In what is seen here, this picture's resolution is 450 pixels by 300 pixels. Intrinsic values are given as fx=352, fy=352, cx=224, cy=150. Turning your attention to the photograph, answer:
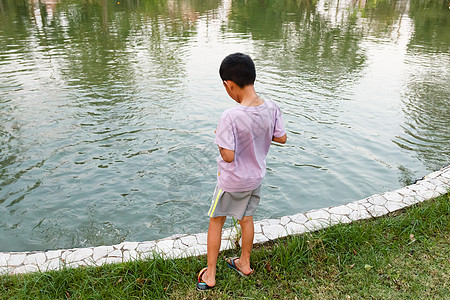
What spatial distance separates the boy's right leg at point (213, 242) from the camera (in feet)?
8.43

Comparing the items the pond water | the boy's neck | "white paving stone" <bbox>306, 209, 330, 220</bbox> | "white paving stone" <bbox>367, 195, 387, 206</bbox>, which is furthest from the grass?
the boy's neck

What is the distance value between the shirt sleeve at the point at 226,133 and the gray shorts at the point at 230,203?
1.28 ft

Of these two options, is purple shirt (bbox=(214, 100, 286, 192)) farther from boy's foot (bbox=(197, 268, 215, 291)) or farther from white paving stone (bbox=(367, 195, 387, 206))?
white paving stone (bbox=(367, 195, 387, 206))

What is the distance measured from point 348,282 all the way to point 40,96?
7424mm

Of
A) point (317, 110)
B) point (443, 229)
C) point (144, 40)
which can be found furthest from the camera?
point (144, 40)

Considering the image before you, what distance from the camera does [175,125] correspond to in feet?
21.5

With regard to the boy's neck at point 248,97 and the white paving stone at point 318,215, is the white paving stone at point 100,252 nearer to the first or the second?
the boy's neck at point 248,97

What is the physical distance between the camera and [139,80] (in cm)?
902

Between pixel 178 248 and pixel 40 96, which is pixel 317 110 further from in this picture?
pixel 40 96

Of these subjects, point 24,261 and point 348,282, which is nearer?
point 348,282

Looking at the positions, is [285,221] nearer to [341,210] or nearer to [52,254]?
[341,210]

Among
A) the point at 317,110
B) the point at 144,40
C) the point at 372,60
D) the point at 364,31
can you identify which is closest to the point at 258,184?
the point at 317,110

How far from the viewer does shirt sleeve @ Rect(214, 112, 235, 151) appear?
87.0 inches

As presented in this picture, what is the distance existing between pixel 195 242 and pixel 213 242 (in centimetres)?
69
